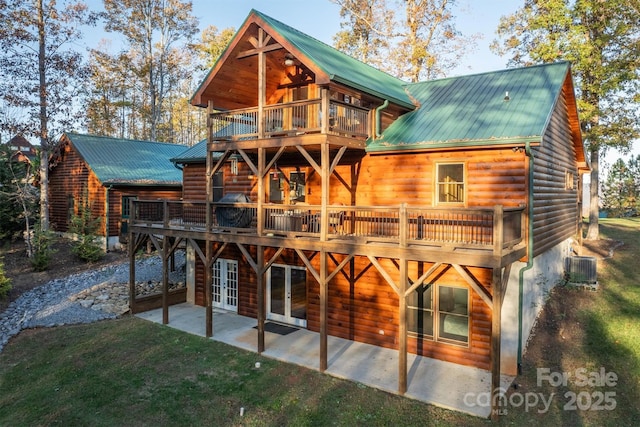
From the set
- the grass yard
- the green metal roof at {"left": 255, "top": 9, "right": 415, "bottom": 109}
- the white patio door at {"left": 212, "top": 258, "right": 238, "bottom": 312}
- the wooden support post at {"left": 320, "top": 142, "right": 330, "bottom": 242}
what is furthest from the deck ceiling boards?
the grass yard

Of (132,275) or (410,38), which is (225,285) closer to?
(132,275)

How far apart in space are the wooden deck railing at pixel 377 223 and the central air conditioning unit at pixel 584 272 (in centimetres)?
673

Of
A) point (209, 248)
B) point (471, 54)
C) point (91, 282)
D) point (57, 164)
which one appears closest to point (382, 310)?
point (209, 248)

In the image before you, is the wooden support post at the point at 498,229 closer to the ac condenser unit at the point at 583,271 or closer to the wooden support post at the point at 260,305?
the wooden support post at the point at 260,305

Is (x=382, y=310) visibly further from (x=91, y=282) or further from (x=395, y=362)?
(x=91, y=282)

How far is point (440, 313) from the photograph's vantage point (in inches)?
412

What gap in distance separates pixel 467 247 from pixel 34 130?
20727mm

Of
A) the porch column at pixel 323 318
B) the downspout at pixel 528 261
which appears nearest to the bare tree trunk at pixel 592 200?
the downspout at pixel 528 261

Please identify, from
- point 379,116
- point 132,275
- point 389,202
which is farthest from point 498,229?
point 132,275

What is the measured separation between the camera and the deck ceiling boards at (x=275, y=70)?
10547 mm

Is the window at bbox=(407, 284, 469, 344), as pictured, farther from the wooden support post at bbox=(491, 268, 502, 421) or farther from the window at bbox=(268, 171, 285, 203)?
the window at bbox=(268, 171, 285, 203)

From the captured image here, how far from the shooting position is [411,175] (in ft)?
36.3

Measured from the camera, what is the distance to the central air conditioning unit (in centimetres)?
1443

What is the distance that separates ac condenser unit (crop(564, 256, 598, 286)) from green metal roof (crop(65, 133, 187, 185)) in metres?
20.0
